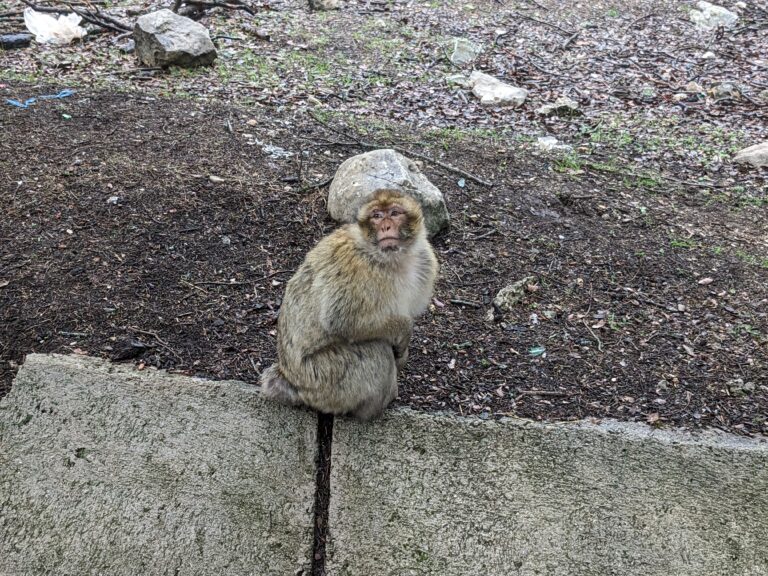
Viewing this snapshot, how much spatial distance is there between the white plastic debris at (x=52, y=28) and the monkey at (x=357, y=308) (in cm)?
636

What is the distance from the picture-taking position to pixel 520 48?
866cm

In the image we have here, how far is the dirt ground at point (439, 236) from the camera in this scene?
3705 millimetres

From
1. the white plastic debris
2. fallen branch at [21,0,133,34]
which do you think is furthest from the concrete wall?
fallen branch at [21,0,133,34]

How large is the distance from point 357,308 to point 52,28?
6914 millimetres

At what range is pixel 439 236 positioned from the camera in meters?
4.84

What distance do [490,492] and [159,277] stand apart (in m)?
2.43

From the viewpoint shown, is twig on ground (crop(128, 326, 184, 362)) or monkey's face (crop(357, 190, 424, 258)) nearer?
monkey's face (crop(357, 190, 424, 258))

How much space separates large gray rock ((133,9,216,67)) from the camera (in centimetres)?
711

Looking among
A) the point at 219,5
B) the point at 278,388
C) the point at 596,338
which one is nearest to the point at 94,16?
the point at 219,5

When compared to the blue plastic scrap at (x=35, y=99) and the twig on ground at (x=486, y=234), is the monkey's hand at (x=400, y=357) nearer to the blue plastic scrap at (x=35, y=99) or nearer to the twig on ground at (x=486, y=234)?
the twig on ground at (x=486, y=234)

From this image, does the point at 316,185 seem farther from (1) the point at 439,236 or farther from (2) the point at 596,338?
(2) the point at 596,338

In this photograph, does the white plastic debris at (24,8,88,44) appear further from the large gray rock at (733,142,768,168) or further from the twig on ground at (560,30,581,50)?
the large gray rock at (733,142,768,168)

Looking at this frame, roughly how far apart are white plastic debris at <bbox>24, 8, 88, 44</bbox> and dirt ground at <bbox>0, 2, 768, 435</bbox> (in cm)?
65

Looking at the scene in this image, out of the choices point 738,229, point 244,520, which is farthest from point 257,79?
point 244,520
